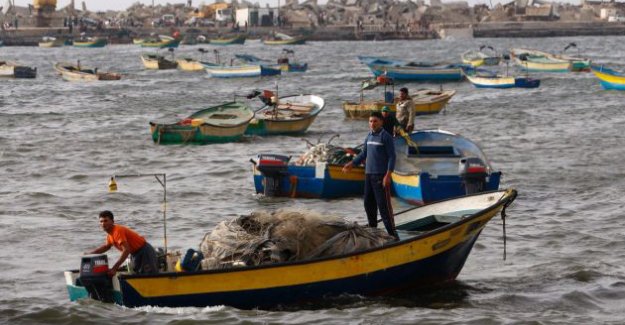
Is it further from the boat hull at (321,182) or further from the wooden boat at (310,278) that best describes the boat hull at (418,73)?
the wooden boat at (310,278)

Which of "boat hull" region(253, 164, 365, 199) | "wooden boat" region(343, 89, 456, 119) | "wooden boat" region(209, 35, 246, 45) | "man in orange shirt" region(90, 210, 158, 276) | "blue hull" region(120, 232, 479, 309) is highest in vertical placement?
"man in orange shirt" region(90, 210, 158, 276)

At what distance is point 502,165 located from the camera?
28078 millimetres

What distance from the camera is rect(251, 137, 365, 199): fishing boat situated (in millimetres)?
22078

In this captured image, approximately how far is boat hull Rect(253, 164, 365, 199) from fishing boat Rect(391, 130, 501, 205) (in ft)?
2.88

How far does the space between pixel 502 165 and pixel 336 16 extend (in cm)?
16634

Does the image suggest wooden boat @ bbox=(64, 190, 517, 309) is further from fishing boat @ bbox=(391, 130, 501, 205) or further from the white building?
the white building

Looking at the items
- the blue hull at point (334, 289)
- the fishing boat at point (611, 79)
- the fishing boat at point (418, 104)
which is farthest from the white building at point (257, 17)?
the blue hull at point (334, 289)

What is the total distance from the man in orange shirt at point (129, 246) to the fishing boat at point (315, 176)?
872cm

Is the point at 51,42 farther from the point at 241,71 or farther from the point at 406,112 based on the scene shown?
the point at 406,112

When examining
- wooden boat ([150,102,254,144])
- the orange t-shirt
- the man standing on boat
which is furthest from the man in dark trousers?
wooden boat ([150,102,254,144])

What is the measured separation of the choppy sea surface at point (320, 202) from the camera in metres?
14.3

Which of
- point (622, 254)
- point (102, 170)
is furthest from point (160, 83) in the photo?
point (622, 254)

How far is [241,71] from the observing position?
6725 cm

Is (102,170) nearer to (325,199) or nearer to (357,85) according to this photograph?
(325,199)
